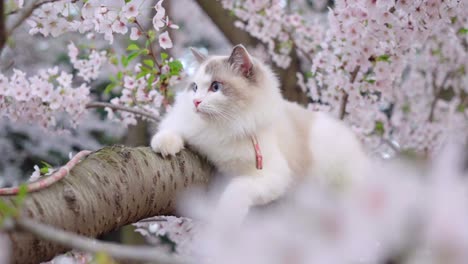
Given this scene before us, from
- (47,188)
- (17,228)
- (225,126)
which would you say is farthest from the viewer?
(225,126)

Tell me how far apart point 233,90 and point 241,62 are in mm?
97

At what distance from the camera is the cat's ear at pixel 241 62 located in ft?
4.94

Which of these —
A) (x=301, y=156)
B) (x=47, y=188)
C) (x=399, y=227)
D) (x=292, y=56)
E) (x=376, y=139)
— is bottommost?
(x=376, y=139)

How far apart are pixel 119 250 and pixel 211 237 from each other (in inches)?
3.7

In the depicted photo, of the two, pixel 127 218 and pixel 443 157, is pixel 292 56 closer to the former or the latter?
pixel 127 218

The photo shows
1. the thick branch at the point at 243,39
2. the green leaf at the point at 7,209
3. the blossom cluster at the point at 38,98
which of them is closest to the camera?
the green leaf at the point at 7,209

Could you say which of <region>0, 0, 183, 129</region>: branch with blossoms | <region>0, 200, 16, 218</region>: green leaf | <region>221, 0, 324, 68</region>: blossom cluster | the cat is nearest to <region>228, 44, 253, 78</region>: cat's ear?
the cat

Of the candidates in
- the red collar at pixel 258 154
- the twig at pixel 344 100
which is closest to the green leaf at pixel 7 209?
the red collar at pixel 258 154

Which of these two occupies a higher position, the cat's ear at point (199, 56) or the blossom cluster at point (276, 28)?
the cat's ear at point (199, 56)

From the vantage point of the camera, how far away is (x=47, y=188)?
93cm

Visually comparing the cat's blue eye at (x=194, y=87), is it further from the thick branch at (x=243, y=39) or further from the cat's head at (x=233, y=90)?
the thick branch at (x=243, y=39)

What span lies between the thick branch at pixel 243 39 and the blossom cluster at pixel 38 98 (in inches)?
42.3

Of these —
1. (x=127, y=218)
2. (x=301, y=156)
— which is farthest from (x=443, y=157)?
(x=301, y=156)

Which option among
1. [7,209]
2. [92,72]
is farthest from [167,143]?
[92,72]
